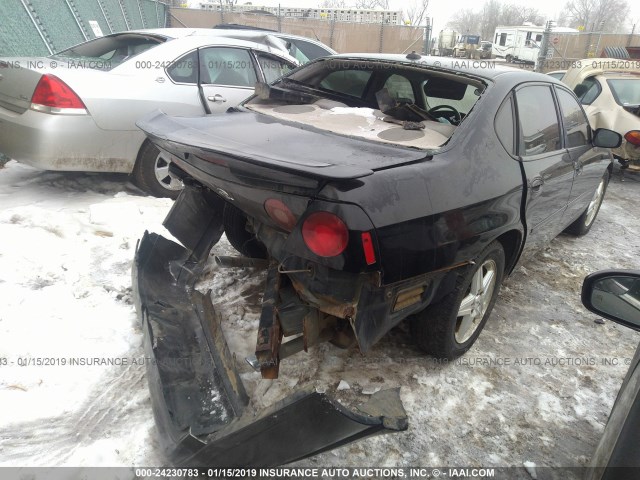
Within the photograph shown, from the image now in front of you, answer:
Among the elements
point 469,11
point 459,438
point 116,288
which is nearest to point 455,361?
point 459,438

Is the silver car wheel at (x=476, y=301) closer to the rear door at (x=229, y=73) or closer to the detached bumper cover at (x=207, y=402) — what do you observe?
the detached bumper cover at (x=207, y=402)

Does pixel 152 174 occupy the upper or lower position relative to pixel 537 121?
lower

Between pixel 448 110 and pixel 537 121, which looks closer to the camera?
pixel 537 121

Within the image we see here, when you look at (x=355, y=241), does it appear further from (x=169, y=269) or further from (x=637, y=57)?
(x=637, y=57)

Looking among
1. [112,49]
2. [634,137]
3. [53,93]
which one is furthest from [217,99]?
[634,137]

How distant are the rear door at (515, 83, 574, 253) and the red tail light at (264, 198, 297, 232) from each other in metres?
1.54

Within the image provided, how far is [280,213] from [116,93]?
303 centimetres

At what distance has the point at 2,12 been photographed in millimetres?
6570

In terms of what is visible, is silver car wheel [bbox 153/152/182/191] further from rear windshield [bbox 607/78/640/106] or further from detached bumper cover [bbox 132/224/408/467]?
rear windshield [bbox 607/78/640/106]

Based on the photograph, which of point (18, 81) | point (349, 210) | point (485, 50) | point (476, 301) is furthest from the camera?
point (485, 50)

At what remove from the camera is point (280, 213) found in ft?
6.29

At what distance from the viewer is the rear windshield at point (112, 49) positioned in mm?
4463

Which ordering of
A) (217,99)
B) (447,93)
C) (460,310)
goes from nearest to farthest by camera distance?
(460,310)
(447,93)
(217,99)

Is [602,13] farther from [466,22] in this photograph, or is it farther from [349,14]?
[349,14]
